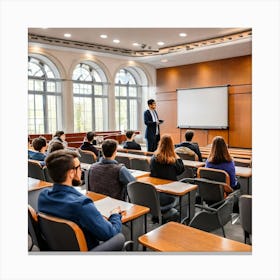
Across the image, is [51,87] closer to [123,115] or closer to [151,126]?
[123,115]

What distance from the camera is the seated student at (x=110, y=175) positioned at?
2.84 m

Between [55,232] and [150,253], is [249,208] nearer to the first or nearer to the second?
[150,253]

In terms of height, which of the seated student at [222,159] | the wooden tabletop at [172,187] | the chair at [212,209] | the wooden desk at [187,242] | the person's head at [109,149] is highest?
the person's head at [109,149]

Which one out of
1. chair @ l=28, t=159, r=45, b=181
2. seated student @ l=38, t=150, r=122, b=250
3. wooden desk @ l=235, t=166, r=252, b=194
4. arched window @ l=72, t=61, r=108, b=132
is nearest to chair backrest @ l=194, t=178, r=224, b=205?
wooden desk @ l=235, t=166, r=252, b=194

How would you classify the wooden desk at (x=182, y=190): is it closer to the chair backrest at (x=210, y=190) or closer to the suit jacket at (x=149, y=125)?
the chair backrest at (x=210, y=190)

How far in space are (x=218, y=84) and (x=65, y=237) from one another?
33.1 ft

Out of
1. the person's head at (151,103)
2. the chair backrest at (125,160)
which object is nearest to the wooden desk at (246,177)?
the chair backrest at (125,160)

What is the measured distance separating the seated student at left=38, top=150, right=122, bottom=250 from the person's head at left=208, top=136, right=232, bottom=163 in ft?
6.42

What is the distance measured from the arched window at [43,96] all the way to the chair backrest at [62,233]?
8.42m

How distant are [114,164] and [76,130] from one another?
794cm

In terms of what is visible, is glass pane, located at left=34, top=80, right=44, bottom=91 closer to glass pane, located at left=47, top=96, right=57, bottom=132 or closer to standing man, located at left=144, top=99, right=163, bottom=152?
glass pane, located at left=47, top=96, right=57, bottom=132

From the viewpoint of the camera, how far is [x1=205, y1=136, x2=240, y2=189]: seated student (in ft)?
11.5
